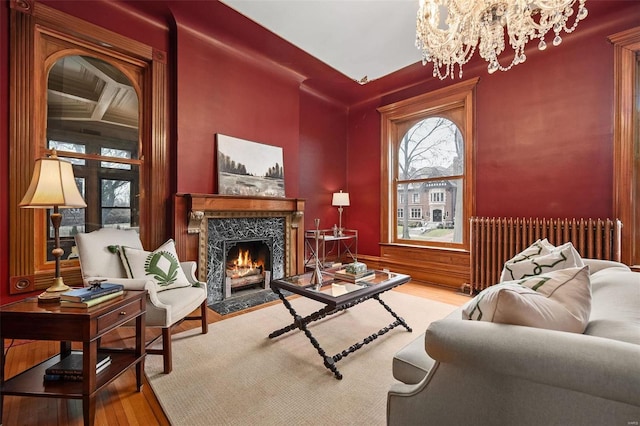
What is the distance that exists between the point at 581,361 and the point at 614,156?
3386 mm

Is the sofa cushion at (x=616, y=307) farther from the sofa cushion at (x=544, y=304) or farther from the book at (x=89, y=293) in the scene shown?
the book at (x=89, y=293)

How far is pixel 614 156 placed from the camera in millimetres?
2896

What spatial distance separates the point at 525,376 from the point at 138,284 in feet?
6.81

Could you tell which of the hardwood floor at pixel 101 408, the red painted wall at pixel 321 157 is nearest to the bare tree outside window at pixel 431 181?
the red painted wall at pixel 321 157

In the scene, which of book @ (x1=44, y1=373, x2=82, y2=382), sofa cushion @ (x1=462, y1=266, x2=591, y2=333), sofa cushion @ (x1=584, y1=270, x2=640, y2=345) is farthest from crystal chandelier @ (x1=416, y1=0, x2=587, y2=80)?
book @ (x1=44, y1=373, x2=82, y2=382)

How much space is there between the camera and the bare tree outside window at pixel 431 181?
13.7 feet

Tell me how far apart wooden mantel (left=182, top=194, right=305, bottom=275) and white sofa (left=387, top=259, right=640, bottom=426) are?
8.93 ft

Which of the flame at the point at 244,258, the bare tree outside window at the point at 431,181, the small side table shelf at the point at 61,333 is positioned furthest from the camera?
the bare tree outside window at the point at 431,181

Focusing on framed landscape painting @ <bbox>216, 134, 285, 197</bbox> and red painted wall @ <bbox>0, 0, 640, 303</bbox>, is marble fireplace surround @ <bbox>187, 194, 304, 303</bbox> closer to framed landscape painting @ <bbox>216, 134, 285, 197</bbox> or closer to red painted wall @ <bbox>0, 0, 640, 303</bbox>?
framed landscape painting @ <bbox>216, 134, 285, 197</bbox>

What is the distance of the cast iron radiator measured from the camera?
2.86 meters

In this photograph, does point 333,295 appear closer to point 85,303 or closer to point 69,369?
point 85,303

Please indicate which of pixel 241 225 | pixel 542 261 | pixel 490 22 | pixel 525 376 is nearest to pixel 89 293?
pixel 525 376

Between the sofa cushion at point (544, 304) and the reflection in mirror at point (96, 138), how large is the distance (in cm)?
332

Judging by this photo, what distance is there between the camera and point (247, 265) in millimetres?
3883
